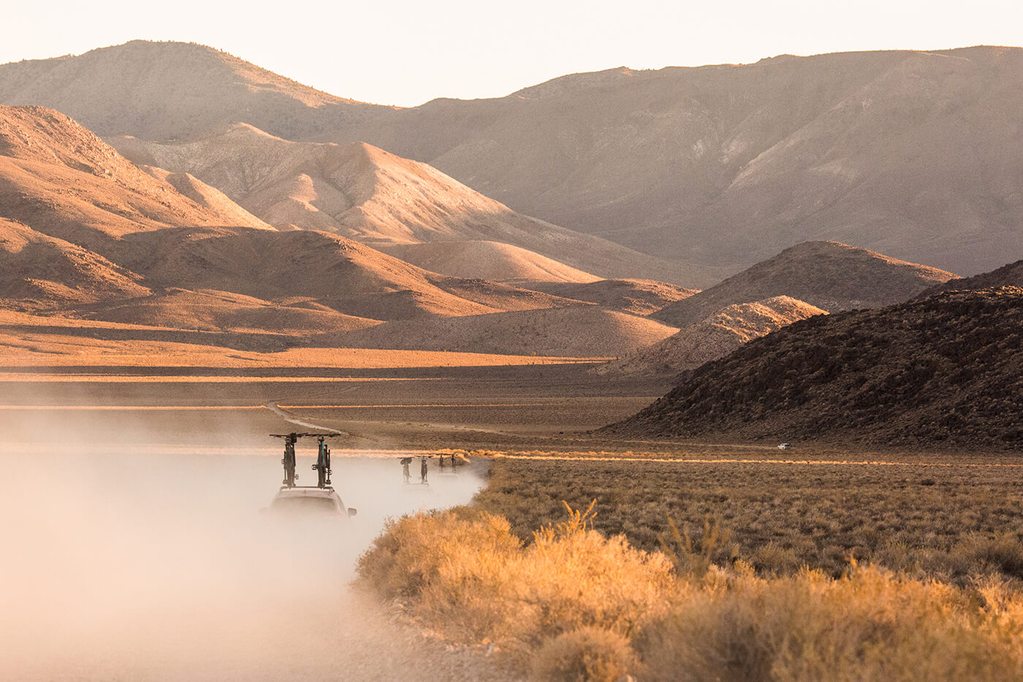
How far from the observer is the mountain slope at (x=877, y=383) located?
4584cm

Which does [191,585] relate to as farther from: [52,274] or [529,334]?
[52,274]

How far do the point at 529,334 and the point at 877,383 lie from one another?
78.8 m

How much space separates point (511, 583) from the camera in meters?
11.7

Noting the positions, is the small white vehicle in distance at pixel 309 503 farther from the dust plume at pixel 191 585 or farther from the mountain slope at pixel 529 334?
the mountain slope at pixel 529 334

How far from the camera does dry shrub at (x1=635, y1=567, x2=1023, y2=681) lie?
24.3 feet

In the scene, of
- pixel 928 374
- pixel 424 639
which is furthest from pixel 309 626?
pixel 928 374

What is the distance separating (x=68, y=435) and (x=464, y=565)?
126 feet

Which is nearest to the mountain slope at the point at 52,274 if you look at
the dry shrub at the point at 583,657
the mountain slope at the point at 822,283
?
the mountain slope at the point at 822,283

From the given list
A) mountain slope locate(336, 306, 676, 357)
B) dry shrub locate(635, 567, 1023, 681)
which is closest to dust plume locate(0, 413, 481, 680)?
dry shrub locate(635, 567, 1023, 681)

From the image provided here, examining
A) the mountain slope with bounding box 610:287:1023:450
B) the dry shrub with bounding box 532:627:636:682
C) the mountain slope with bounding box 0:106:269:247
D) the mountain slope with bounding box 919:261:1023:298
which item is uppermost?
the mountain slope with bounding box 0:106:269:247

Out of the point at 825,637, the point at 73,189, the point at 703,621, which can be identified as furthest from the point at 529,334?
the point at 825,637

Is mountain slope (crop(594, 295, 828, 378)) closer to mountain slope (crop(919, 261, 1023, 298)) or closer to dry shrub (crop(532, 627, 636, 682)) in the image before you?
mountain slope (crop(919, 261, 1023, 298))

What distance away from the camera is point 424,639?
447 inches

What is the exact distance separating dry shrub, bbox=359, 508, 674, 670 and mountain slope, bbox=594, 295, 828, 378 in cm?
7503
